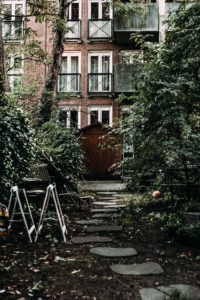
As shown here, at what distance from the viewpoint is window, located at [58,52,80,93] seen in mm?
26266

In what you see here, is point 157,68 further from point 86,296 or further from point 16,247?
point 86,296

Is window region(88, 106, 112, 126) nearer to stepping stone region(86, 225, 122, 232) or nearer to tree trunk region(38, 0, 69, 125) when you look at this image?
tree trunk region(38, 0, 69, 125)

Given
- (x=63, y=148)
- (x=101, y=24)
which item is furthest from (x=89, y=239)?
(x=101, y=24)

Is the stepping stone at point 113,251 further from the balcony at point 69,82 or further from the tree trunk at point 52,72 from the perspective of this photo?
the balcony at point 69,82

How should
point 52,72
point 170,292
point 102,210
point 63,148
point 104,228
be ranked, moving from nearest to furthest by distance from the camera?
point 170,292 → point 104,228 → point 102,210 → point 63,148 → point 52,72

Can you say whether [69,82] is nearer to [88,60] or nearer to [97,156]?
[88,60]

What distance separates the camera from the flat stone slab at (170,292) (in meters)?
4.21

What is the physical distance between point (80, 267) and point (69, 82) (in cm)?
2189

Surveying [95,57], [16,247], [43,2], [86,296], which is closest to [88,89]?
[95,57]

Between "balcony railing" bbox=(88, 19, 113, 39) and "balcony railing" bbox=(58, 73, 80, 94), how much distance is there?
274 cm

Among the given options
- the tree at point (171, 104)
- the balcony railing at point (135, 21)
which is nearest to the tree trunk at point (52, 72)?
the balcony railing at point (135, 21)

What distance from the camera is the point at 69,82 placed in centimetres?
2630

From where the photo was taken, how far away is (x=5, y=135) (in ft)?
26.3

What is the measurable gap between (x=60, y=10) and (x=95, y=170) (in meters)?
8.29
